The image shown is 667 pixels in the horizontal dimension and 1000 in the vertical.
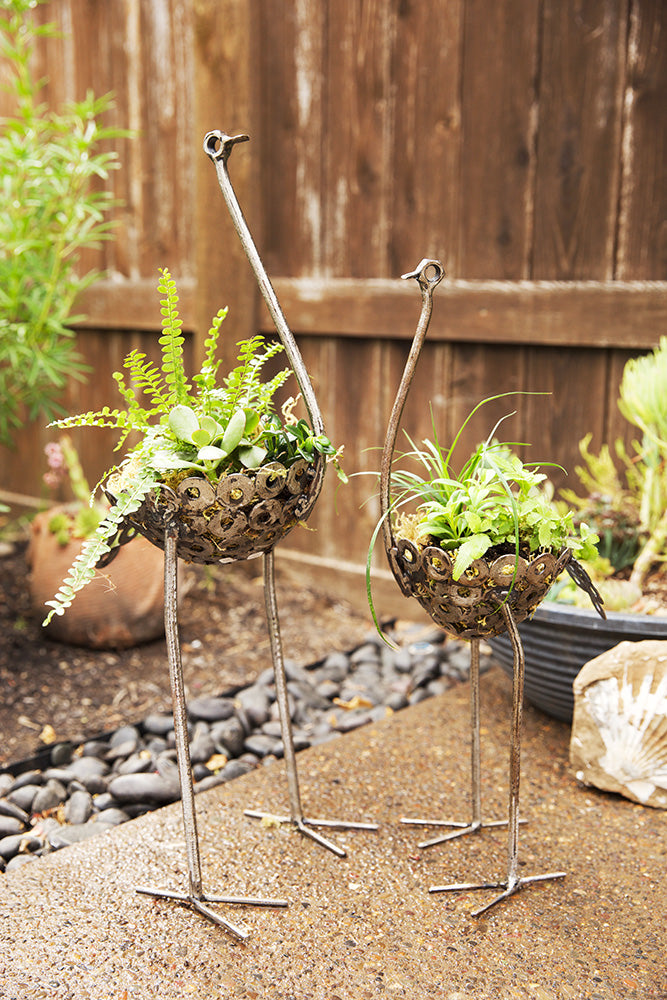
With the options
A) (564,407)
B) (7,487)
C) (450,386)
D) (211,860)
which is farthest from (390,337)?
(7,487)

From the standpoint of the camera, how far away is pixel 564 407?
9.29 ft

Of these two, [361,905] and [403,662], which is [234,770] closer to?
[361,905]

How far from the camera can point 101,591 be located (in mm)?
2900

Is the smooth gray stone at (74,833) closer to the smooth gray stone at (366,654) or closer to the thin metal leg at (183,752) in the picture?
the thin metal leg at (183,752)

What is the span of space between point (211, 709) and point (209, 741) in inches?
6.9

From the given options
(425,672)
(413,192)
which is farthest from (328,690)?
(413,192)

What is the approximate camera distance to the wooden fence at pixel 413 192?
8.62ft

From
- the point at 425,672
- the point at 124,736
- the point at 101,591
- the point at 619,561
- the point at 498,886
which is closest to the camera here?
the point at 498,886

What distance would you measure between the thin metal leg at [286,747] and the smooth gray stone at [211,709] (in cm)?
59

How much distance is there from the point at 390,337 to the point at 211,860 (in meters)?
1.95

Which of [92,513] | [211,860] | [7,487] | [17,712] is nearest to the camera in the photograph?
[211,860]

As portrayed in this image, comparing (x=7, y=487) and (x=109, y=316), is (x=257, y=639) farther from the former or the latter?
(x=7, y=487)

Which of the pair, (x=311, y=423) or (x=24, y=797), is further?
(x=24, y=797)

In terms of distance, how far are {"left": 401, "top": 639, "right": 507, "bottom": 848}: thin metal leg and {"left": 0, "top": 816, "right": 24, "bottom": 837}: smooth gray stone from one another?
0.86m
